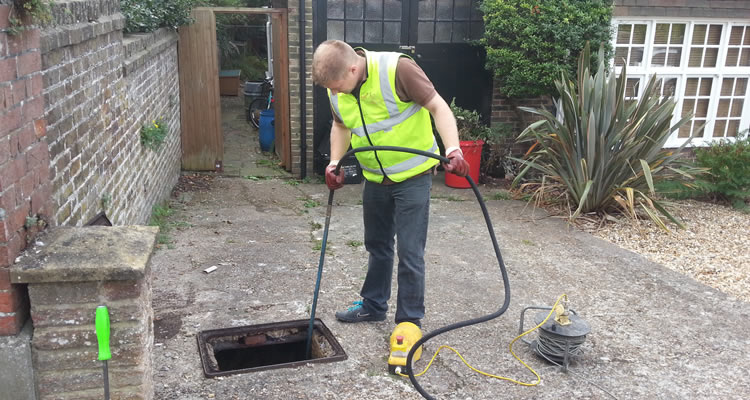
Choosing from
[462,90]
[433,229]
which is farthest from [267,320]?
[462,90]

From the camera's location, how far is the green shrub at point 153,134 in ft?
18.8

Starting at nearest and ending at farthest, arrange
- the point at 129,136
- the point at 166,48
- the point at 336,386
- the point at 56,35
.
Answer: the point at 56,35
the point at 336,386
the point at 129,136
the point at 166,48

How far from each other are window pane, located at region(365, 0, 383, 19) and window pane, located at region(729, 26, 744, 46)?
4.80 metres

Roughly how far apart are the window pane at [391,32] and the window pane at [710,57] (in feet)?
13.8

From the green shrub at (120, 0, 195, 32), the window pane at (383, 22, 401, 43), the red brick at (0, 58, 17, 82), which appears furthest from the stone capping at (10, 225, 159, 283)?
the window pane at (383, 22, 401, 43)

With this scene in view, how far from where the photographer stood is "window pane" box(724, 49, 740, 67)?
8953 millimetres

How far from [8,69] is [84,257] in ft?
2.47

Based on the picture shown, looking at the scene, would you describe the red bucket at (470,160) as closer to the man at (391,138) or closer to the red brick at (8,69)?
the man at (391,138)

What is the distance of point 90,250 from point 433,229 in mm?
4046

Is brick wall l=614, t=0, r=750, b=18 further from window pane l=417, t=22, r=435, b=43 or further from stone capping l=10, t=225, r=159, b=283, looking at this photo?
stone capping l=10, t=225, r=159, b=283

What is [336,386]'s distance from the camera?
3332 millimetres

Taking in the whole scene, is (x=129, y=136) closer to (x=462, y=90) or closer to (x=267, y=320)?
(x=267, y=320)

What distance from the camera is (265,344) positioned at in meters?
3.94

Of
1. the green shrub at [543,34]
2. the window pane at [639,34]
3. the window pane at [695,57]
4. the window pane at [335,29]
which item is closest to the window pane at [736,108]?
the window pane at [695,57]
